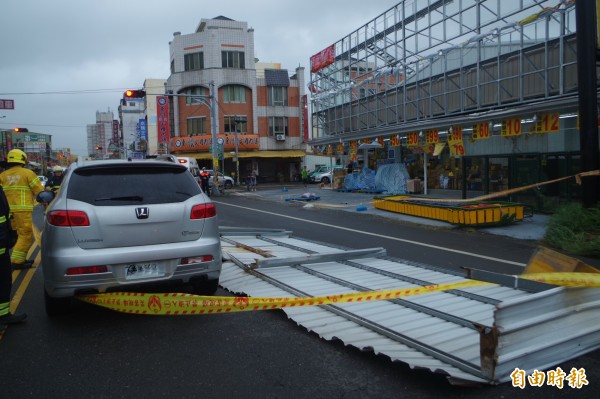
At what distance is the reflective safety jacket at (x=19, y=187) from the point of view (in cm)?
755

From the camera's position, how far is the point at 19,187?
298 inches

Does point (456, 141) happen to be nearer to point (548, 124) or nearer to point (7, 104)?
point (548, 124)

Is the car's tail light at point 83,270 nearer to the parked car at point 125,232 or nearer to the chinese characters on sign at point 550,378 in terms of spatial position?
the parked car at point 125,232

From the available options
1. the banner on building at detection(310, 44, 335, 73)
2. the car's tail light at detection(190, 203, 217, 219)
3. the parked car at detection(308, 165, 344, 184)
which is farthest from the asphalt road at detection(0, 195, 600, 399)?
the parked car at detection(308, 165, 344, 184)

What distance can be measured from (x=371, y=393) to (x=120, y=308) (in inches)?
117

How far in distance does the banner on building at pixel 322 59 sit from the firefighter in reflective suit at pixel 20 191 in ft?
79.1

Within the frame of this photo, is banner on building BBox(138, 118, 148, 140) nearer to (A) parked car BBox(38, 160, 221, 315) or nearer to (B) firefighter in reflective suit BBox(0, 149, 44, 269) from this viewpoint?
(B) firefighter in reflective suit BBox(0, 149, 44, 269)

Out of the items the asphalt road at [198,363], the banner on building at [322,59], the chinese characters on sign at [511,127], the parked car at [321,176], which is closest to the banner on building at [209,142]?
the parked car at [321,176]

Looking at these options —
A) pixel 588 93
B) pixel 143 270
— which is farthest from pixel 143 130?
pixel 143 270

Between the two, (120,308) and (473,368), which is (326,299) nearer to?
(473,368)

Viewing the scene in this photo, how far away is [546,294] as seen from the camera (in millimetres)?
3531

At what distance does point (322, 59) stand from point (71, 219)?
28.0 meters

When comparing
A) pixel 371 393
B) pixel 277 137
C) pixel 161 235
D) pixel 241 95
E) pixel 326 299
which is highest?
pixel 241 95

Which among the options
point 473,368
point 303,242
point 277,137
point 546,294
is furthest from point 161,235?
point 277,137
